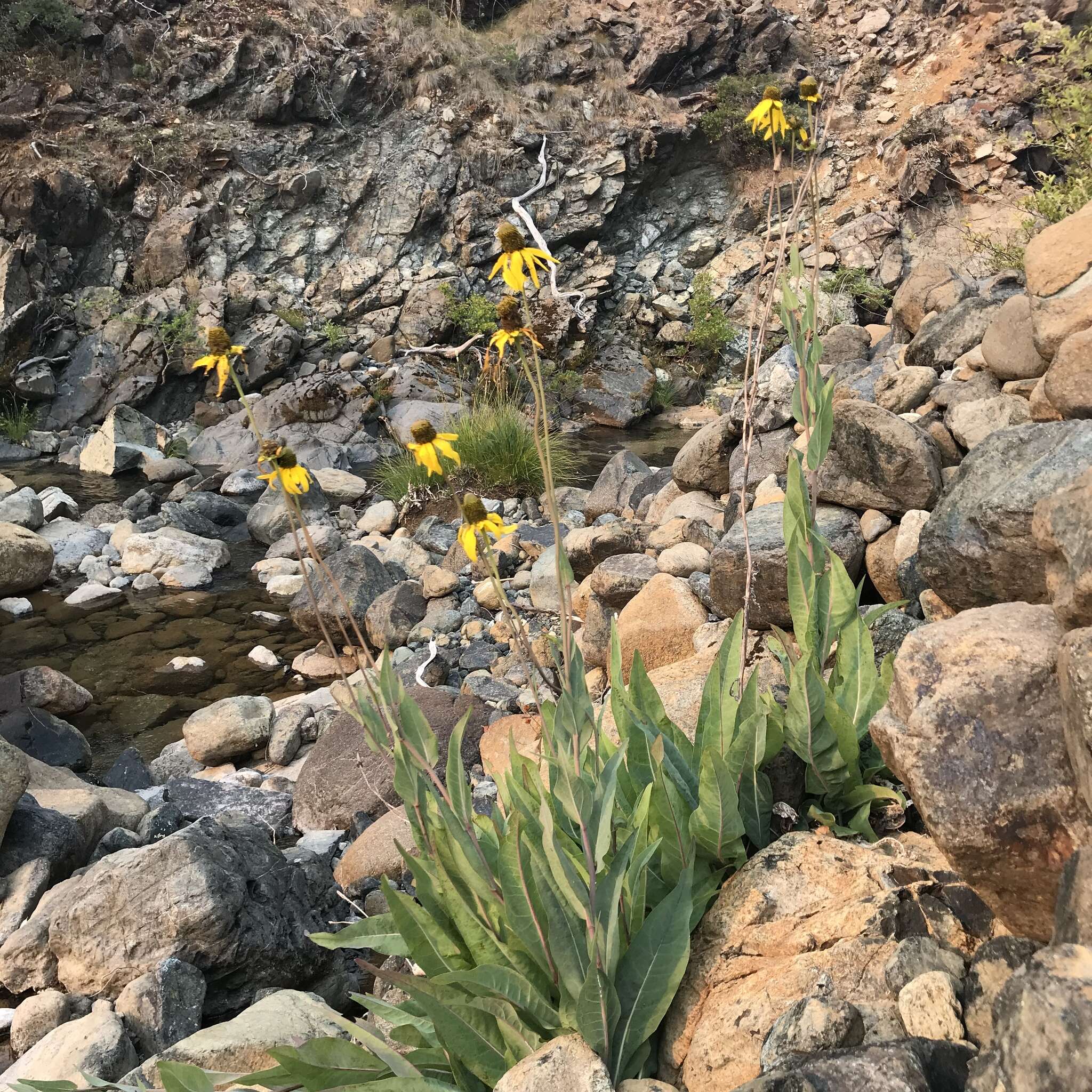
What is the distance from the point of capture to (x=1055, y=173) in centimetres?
1494

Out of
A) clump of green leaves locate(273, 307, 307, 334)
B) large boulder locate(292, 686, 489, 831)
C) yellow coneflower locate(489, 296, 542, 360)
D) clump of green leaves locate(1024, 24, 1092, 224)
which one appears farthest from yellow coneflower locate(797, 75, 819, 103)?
clump of green leaves locate(273, 307, 307, 334)

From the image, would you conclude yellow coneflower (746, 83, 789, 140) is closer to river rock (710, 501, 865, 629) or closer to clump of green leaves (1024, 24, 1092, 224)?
river rock (710, 501, 865, 629)

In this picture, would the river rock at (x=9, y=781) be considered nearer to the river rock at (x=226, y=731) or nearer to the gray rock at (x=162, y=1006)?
the gray rock at (x=162, y=1006)

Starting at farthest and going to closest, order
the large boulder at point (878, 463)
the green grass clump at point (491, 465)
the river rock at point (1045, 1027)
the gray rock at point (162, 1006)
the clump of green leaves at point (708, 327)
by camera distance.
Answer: the clump of green leaves at point (708, 327), the green grass clump at point (491, 465), the large boulder at point (878, 463), the gray rock at point (162, 1006), the river rock at point (1045, 1027)

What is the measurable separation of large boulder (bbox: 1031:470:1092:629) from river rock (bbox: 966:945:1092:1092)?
1.83 feet

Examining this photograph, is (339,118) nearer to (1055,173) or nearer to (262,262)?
(262,262)

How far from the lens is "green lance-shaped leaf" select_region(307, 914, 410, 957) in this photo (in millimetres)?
1583

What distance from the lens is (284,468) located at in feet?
4.92

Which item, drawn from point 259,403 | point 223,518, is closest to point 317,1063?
point 223,518

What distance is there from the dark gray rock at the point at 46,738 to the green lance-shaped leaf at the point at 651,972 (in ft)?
13.1

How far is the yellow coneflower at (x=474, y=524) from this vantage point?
4.61 feet

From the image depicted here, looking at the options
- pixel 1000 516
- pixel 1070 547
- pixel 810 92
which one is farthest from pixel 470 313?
pixel 1070 547

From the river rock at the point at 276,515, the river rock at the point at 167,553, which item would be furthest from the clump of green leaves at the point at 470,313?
the river rock at the point at 167,553

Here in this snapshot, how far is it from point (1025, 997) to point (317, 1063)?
1092 mm
